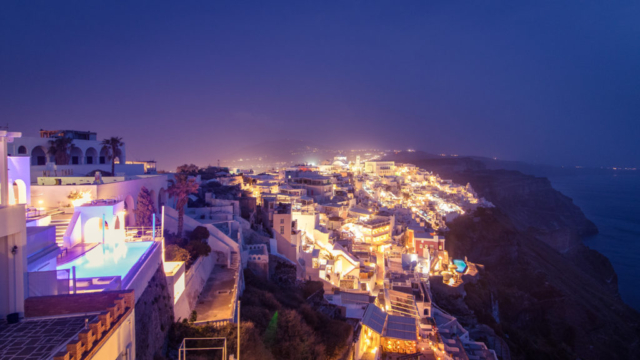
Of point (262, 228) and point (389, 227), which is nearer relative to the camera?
point (262, 228)

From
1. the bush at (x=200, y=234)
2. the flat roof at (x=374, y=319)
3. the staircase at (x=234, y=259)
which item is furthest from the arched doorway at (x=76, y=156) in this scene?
the flat roof at (x=374, y=319)

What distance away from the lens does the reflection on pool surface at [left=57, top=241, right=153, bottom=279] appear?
8.30m

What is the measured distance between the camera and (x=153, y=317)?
8180 mm

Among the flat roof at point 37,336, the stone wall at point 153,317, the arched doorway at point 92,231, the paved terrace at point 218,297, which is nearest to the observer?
the flat roof at point 37,336

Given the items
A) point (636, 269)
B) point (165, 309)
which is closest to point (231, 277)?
point (165, 309)

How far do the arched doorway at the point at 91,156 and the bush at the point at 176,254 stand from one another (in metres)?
14.2

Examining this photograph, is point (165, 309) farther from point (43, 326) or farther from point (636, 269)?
point (636, 269)

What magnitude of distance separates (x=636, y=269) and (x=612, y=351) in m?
32.6

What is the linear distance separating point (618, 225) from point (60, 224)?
107 metres

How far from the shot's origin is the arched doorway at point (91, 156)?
22000mm

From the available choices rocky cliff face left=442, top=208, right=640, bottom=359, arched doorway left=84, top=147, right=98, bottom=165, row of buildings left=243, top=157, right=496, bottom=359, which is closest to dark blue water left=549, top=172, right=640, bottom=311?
rocky cliff face left=442, top=208, right=640, bottom=359

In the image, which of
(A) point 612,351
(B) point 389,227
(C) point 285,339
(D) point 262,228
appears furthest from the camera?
(B) point 389,227

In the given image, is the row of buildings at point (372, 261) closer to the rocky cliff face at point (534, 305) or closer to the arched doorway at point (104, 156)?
the rocky cliff face at point (534, 305)

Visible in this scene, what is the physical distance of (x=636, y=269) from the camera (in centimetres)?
5206
